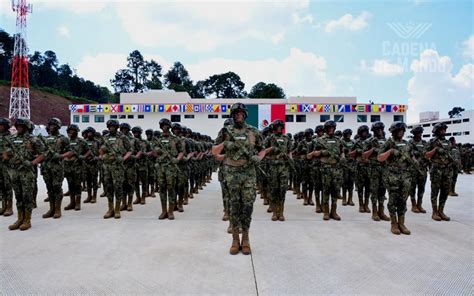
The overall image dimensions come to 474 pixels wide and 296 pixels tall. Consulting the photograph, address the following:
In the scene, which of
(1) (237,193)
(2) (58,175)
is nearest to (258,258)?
(1) (237,193)

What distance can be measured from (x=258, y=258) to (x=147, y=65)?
88813 millimetres

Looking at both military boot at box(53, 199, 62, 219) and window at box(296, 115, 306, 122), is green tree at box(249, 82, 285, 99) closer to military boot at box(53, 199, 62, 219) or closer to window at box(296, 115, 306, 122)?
window at box(296, 115, 306, 122)

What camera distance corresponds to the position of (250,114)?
37406mm

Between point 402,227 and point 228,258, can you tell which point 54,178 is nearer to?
point 228,258

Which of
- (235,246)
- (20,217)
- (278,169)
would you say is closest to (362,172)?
(278,169)

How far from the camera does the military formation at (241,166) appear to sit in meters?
4.62

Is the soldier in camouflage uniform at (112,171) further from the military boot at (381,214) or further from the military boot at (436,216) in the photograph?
the military boot at (436,216)

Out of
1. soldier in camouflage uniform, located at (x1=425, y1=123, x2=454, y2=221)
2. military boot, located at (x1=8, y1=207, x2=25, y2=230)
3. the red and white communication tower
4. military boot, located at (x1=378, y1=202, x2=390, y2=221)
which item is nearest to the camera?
military boot, located at (x1=8, y1=207, x2=25, y2=230)

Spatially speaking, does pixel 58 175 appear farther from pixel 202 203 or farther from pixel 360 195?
pixel 360 195

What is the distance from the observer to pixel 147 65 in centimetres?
8525

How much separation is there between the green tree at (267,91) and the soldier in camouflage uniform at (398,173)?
202ft

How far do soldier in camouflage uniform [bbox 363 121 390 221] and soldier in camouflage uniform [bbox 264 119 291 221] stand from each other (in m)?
1.92

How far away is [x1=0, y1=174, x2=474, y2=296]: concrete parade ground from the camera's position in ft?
11.3

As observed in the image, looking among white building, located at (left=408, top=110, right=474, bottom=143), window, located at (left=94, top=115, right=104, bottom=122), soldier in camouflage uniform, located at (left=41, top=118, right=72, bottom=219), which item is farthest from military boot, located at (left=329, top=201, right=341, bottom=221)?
white building, located at (left=408, top=110, right=474, bottom=143)
